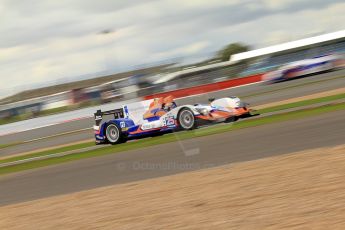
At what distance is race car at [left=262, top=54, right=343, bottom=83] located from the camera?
27156 millimetres

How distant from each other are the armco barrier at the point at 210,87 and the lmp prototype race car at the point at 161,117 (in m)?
13.0

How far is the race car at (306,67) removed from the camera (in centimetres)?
2716

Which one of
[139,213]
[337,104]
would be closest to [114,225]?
[139,213]

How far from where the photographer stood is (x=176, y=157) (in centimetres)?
903

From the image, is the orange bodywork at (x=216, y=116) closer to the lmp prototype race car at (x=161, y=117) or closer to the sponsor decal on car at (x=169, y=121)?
the lmp prototype race car at (x=161, y=117)

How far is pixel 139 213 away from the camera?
5.45 meters

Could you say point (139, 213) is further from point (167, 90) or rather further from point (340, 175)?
point (167, 90)

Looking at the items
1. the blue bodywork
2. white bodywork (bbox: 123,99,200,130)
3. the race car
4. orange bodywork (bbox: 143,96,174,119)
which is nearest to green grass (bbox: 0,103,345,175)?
the blue bodywork

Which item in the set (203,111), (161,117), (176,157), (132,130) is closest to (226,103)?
(203,111)

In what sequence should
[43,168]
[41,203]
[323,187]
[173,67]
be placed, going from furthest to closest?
[173,67], [43,168], [41,203], [323,187]

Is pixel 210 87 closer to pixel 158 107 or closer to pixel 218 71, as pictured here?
pixel 218 71

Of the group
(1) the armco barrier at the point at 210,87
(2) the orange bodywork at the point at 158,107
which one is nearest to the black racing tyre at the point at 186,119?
(2) the orange bodywork at the point at 158,107

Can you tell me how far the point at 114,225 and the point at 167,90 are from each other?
944 inches

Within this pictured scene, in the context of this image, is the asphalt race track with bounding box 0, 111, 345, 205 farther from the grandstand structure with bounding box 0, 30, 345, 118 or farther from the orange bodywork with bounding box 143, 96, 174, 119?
the grandstand structure with bounding box 0, 30, 345, 118
